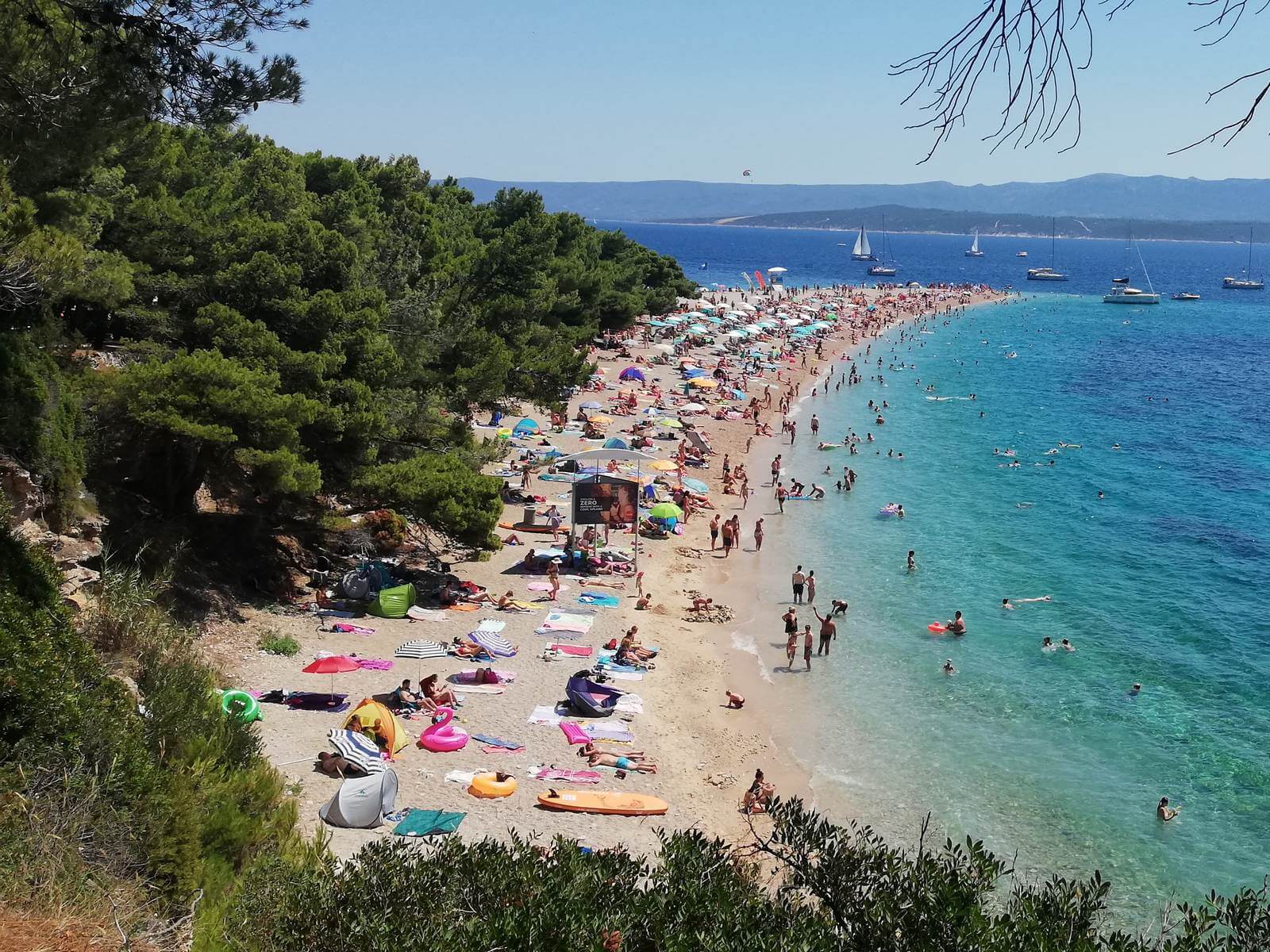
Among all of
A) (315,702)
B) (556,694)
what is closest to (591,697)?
(556,694)

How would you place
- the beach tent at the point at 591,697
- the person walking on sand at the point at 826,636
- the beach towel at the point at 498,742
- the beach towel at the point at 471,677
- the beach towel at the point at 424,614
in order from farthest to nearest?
the person walking on sand at the point at 826,636
the beach towel at the point at 424,614
the beach towel at the point at 471,677
the beach tent at the point at 591,697
the beach towel at the point at 498,742

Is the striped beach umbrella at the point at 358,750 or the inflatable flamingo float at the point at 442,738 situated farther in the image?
the inflatable flamingo float at the point at 442,738

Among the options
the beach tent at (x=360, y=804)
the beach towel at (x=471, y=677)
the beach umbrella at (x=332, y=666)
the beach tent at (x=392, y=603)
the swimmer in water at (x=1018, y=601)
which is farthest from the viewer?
the swimmer in water at (x=1018, y=601)

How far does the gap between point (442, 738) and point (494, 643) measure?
11.8 feet

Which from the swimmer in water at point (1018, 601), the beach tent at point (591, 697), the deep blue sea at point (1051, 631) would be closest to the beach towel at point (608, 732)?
the beach tent at point (591, 697)

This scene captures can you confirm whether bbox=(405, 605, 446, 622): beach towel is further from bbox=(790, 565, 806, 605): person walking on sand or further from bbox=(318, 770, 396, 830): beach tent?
bbox=(790, 565, 806, 605): person walking on sand

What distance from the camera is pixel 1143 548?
94.4 feet

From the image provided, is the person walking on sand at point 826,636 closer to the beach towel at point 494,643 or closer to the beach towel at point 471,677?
the beach towel at point 494,643

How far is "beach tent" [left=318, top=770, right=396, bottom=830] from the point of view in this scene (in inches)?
465

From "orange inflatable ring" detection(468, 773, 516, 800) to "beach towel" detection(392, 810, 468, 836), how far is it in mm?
791

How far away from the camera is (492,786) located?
13344 millimetres

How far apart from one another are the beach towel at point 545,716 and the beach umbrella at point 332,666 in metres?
2.99

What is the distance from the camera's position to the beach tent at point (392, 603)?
1867cm

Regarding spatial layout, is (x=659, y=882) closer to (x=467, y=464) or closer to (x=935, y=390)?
(x=467, y=464)
